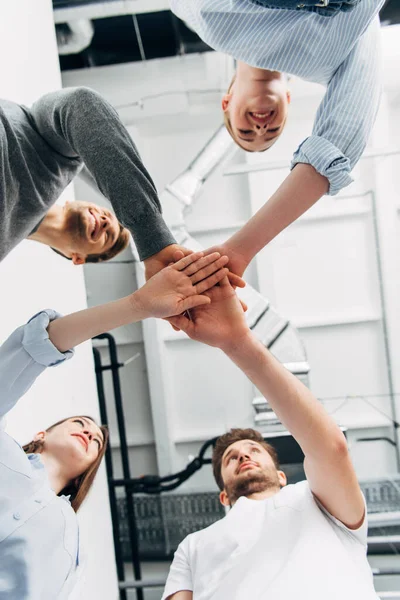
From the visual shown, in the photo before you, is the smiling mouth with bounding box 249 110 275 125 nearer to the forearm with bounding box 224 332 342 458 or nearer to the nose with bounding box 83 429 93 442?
the forearm with bounding box 224 332 342 458

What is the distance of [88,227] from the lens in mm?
1593

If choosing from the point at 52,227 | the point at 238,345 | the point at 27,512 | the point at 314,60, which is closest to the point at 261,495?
the point at 238,345

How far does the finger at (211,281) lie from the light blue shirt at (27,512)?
1.02 feet

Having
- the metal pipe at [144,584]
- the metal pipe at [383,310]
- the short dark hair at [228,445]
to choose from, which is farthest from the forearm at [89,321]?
the metal pipe at [383,310]

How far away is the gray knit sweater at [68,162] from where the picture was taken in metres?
0.91

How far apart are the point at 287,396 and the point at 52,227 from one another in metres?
0.87

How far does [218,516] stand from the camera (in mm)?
2736

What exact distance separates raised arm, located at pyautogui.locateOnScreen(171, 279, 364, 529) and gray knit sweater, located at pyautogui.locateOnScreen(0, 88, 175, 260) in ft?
0.89

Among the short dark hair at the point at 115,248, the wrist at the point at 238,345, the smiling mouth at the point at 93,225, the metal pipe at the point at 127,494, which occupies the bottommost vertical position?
the metal pipe at the point at 127,494

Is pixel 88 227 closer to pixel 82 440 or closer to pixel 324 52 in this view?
pixel 82 440

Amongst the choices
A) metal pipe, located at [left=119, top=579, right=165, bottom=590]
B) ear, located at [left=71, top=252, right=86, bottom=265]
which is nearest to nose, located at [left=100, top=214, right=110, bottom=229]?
ear, located at [left=71, top=252, right=86, bottom=265]

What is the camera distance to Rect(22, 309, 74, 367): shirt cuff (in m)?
1.06

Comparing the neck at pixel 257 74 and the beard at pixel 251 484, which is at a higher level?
the neck at pixel 257 74

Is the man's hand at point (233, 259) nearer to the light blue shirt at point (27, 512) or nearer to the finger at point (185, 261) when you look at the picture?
the finger at point (185, 261)
